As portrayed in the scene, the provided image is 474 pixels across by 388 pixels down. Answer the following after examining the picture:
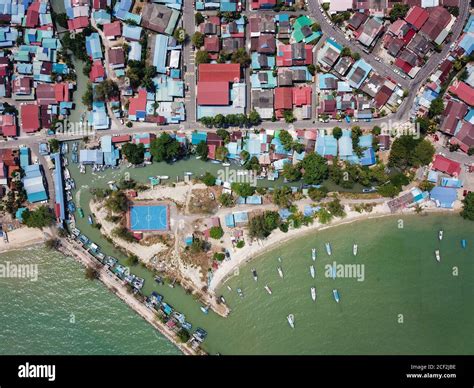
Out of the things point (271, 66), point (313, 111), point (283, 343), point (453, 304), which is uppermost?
point (271, 66)

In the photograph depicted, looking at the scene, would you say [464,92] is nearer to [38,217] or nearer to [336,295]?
[336,295]

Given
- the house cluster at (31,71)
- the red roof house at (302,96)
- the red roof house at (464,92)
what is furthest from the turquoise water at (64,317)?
the red roof house at (464,92)

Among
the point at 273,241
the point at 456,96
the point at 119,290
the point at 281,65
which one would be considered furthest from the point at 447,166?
the point at 119,290

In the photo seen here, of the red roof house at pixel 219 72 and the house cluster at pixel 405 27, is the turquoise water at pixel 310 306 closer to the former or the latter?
the house cluster at pixel 405 27

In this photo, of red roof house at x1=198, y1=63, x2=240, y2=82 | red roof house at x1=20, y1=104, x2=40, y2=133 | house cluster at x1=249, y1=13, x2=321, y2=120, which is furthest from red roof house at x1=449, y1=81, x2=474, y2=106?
red roof house at x1=20, y1=104, x2=40, y2=133

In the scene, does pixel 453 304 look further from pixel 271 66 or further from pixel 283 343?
pixel 271 66

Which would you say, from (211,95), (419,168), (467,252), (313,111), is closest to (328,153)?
(313,111)
